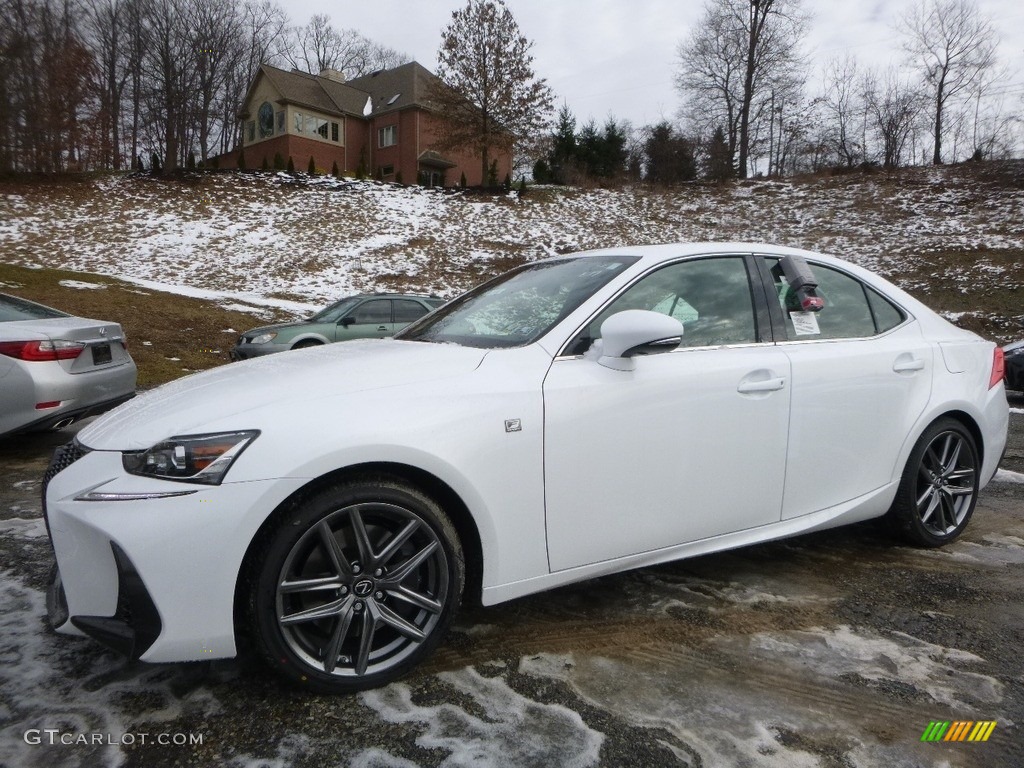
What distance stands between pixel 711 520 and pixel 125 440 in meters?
2.15

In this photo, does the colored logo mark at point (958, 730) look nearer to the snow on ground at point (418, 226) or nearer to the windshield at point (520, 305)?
the windshield at point (520, 305)

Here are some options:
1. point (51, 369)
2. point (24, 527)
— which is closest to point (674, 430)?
point (24, 527)

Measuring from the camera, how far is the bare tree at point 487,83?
108 feet

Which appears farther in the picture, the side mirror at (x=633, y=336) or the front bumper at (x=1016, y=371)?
the front bumper at (x=1016, y=371)

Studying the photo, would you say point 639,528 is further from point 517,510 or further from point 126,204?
point 126,204

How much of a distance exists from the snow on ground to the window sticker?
16624 millimetres

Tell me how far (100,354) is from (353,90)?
44.2 metres

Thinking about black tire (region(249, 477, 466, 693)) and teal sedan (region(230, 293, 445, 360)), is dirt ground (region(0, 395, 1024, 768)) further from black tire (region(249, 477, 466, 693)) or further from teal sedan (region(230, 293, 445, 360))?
teal sedan (region(230, 293, 445, 360))

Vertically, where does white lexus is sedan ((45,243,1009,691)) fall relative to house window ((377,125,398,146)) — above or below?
below

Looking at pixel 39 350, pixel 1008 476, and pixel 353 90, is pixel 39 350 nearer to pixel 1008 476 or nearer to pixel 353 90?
pixel 1008 476

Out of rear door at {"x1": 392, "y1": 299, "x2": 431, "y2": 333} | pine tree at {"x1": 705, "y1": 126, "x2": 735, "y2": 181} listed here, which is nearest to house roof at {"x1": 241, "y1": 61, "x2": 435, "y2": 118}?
pine tree at {"x1": 705, "y1": 126, "x2": 735, "y2": 181}

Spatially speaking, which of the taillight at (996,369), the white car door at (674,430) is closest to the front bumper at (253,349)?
the white car door at (674,430)

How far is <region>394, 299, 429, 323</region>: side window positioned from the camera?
11.5 metres

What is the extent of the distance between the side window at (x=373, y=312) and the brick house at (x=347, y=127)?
2922cm
